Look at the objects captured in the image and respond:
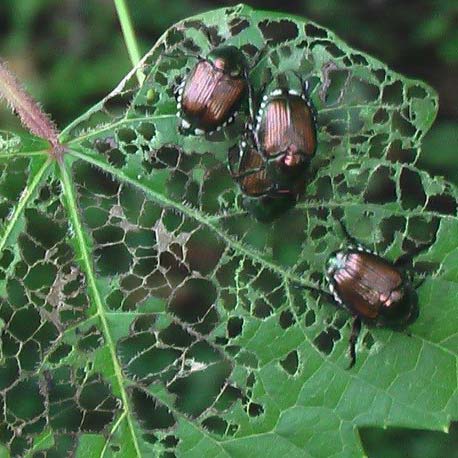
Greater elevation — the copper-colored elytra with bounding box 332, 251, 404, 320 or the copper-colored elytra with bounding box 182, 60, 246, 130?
the copper-colored elytra with bounding box 182, 60, 246, 130

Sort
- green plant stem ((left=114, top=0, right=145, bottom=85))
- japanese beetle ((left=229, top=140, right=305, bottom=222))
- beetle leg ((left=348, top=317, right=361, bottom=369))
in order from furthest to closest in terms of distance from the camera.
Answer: green plant stem ((left=114, top=0, right=145, bottom=85))
japanese beetle ((left=229, top=140, right=305, bottom=222))
beetle leg ((left=348, top=317, right=361, bottom=369))

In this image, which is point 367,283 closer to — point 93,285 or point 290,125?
point 290,125

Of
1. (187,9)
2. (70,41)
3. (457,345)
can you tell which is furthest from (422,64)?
(457,345)

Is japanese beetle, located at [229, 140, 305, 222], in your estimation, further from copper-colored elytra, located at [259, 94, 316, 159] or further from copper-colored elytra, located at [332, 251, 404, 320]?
copper-colored elytra, located at [332, 251, 404, 320]

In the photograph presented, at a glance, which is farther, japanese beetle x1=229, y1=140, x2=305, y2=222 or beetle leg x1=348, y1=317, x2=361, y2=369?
japanese beetle x1=229, y1=140, x2=305, y2=222

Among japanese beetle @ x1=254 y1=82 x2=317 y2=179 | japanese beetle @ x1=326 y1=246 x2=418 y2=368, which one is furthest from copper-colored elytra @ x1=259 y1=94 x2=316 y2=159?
japanese beetle @ x1=326 y1=246 x2=418 y2=368

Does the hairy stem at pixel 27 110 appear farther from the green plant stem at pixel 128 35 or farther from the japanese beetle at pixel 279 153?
the japanese beetle at pixel 279 153

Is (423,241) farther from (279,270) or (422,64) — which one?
(422,64)
